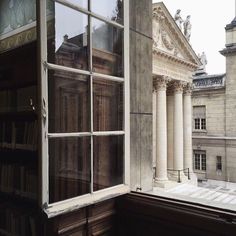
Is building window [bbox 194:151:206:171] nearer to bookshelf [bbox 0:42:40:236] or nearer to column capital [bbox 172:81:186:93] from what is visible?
column capital [bbox 172:81:186:93]

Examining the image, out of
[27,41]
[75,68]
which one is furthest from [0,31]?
[75,68]

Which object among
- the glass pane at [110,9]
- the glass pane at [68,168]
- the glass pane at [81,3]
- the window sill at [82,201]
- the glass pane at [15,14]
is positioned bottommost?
the window sill at [82,201]

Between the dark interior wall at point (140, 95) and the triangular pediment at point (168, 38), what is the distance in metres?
6.26

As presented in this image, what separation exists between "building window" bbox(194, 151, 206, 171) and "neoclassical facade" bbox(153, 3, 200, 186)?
382cm

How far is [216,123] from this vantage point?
44.1 ft

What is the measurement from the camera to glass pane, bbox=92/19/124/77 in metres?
1.54

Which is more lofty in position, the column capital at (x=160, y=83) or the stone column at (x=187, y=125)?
the column capital at (x=160, y=83)

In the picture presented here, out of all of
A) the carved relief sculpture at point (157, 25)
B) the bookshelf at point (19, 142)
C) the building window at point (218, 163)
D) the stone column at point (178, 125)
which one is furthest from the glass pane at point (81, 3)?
the building window at point (218, 163)

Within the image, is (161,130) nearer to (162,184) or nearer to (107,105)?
(162,184)

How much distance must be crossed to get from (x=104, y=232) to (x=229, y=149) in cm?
1292

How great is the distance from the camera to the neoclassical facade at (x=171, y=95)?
8359mm

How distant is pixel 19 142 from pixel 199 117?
13.1 meters

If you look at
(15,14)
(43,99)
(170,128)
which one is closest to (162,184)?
(170,128)

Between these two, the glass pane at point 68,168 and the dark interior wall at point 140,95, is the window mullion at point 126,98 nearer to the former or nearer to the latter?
the dark interior wall at point 140,95
